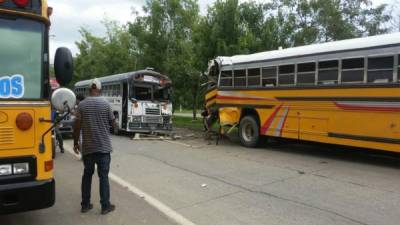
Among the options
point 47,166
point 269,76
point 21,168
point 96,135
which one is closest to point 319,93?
point 269,76

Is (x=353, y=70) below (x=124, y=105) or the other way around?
the other way around

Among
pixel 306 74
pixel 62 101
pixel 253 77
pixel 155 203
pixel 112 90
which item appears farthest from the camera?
pixel 112 90

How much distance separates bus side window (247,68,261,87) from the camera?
12.8m

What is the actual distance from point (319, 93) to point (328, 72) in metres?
0.62

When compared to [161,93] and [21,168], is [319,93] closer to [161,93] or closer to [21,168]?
[21,168]

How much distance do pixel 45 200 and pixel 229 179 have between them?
4.31 metres

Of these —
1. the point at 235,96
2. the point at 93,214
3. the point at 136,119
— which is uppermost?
the point at 235,96

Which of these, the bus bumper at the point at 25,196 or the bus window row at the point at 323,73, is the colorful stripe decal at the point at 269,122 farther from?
the bus bumper at the point at 25,196

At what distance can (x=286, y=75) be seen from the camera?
38.8 feet

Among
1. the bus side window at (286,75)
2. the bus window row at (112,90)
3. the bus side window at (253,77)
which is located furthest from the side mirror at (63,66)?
the bus window row at (112,90)

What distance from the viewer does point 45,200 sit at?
457cm

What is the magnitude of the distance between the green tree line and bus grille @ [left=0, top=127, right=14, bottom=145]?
14.1 m

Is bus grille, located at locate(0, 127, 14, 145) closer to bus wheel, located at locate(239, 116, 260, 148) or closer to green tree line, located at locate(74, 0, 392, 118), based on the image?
bus wheel, located at locate(239, 116, 260, 148)

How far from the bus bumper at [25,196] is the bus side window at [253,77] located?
361 inches
